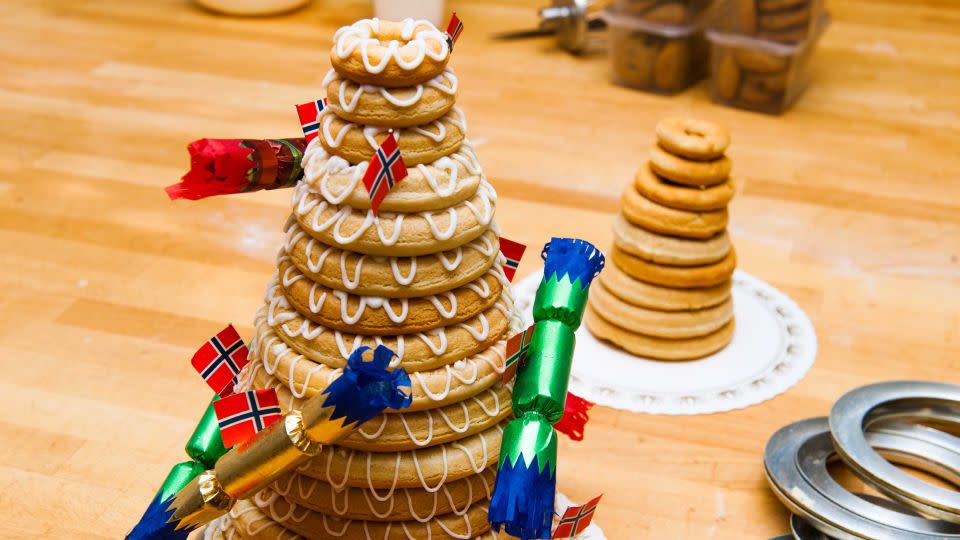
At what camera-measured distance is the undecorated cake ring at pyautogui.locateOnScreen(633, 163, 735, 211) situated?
5.73 feet

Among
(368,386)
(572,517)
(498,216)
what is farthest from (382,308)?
(498,216)

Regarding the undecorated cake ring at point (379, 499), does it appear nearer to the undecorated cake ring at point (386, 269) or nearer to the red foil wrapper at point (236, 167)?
the undecorated cake ring at point (386, 269)

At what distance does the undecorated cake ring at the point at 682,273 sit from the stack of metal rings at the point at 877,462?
30cm

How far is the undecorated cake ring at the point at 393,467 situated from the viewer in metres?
1.15

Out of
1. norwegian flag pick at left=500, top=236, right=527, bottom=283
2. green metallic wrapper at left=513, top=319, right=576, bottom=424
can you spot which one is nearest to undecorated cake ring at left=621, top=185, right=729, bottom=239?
norwegian flag pick at left=500, top=236, right=527, bottom=283

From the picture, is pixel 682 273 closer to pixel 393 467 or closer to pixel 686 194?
pixel 686 194

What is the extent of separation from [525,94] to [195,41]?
1.11m

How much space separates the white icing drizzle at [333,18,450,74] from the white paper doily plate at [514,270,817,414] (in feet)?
2.74

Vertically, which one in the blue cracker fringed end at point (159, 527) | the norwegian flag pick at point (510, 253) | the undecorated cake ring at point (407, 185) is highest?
the undecorated cake ring at point (407, 185)

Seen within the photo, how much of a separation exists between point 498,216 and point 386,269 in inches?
49.3

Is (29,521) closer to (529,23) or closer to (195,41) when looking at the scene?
(195,41)

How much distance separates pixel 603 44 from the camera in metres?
3.34

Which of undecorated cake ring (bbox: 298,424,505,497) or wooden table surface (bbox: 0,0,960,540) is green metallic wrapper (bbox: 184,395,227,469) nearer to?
undecorated cake ring (bbox: 298,424,505,497)

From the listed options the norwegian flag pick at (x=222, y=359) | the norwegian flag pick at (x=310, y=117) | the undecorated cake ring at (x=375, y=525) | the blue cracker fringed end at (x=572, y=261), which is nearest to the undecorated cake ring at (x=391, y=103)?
the norwegian flag pick at (x=310, y=117)
